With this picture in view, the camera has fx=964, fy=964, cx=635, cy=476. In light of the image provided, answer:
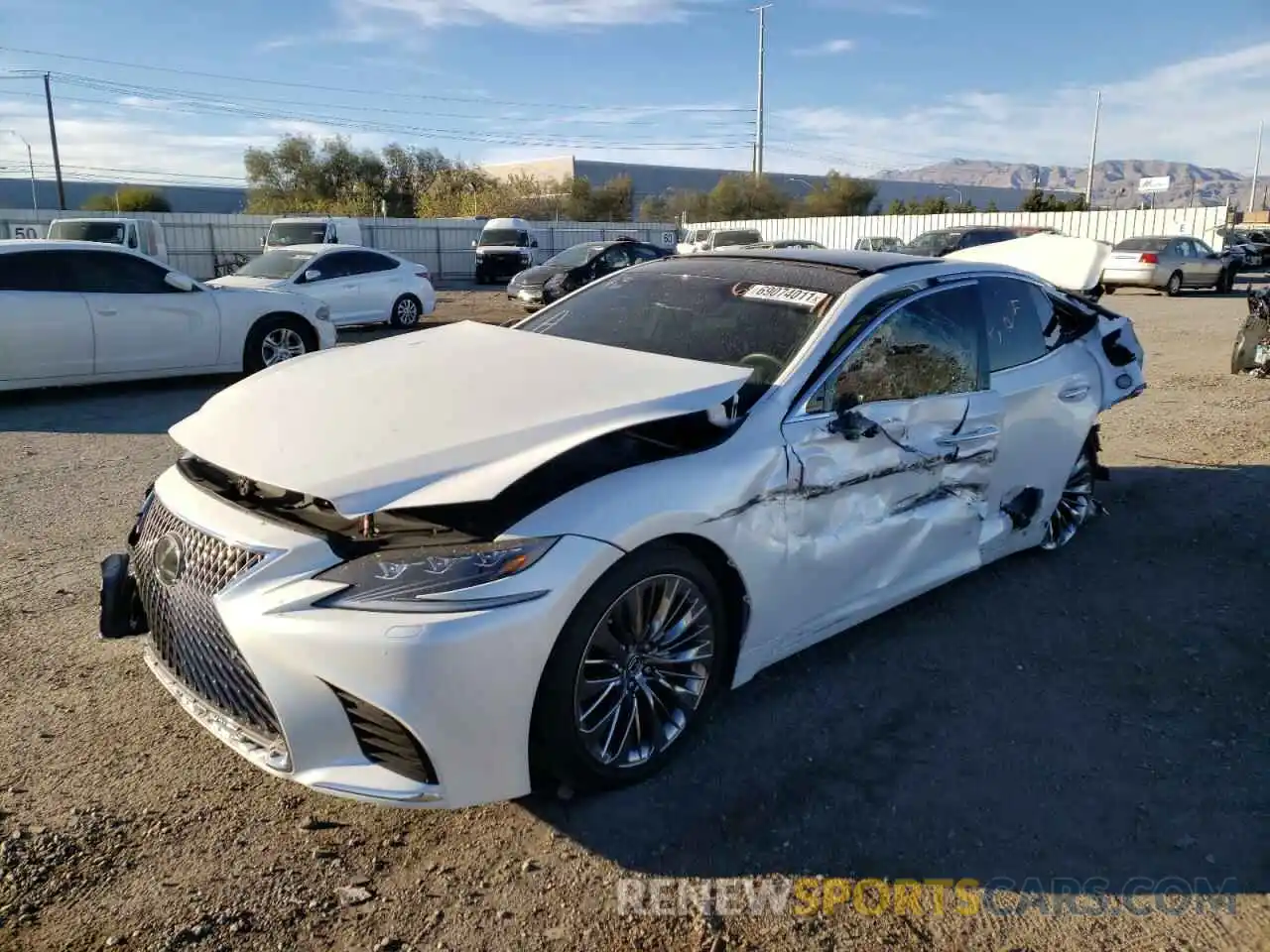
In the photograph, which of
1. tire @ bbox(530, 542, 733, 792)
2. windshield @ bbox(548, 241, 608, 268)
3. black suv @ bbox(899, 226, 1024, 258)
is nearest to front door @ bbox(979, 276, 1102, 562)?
tire @ bbox(530, 542, 733, 792)

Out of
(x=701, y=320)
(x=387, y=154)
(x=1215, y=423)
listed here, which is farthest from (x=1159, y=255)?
(x=387, y=154)

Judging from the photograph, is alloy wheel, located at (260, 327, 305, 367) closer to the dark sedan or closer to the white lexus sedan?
the white lexus sedan

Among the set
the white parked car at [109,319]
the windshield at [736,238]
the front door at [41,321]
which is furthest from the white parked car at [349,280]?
the windshield at [736,238]

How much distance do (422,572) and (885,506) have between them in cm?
192

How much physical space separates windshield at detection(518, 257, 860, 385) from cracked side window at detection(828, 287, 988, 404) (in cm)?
24

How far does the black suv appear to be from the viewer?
2346cm

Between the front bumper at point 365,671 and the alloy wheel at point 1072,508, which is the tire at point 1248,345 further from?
the front bumper at point 365,671

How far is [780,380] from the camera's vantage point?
3455 mm

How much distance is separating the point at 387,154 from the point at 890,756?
6419 centimetres

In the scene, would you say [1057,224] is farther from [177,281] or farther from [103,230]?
[177,281]

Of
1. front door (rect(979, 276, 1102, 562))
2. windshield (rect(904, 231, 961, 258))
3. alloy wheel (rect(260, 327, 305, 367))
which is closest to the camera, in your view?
front door (rect(979, 276, 1102, 562))

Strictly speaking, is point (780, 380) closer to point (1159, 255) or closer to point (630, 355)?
point (630, 355)

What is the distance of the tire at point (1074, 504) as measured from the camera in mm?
5246

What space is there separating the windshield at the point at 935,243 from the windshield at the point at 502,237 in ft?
39.2
